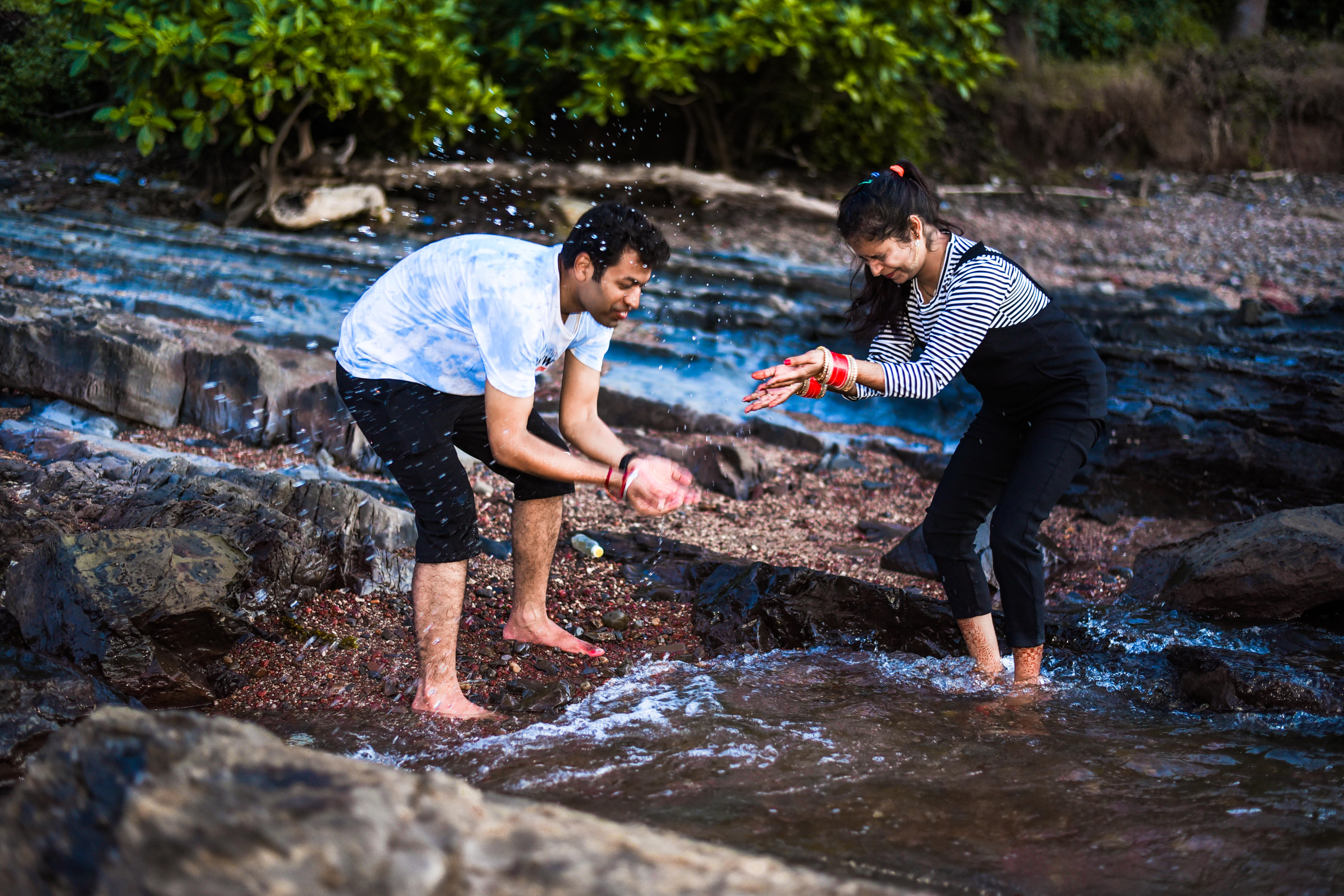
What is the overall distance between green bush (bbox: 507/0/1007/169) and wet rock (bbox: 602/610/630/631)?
7474 millimetres

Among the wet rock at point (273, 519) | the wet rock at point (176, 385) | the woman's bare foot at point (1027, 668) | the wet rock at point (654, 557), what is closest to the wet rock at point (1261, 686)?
the woman's bare foot at point (1027, 668)

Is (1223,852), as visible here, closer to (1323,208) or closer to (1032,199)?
(1032,199)

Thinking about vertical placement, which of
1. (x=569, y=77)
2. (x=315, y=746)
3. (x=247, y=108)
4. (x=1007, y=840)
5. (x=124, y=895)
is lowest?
(x=315, y=746)

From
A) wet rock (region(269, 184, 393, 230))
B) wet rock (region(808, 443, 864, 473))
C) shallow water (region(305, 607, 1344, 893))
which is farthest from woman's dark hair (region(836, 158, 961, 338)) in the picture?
wet rock (region(269, 184, 393, 230))

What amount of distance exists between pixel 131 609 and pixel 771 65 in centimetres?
1034

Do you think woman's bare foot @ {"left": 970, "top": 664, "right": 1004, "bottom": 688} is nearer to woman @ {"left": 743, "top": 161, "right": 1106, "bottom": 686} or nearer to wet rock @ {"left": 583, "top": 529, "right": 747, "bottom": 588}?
woman @ {"left": 743, "top": 161, "right": 1106, "bottom": 686}

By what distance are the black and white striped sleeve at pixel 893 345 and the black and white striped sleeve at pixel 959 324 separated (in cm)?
22

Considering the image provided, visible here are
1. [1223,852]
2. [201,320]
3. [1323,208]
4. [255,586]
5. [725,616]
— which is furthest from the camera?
→ [1323,208]

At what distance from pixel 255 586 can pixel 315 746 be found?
97 centimetres

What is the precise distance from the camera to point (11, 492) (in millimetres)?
4070

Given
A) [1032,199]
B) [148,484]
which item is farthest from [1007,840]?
[1032,199]

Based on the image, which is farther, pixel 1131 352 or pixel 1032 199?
pixel 1032 199

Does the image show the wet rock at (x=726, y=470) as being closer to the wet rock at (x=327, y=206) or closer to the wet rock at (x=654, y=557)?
the wet rock at (x=654, y=557)

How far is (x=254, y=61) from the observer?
880 centimetres
